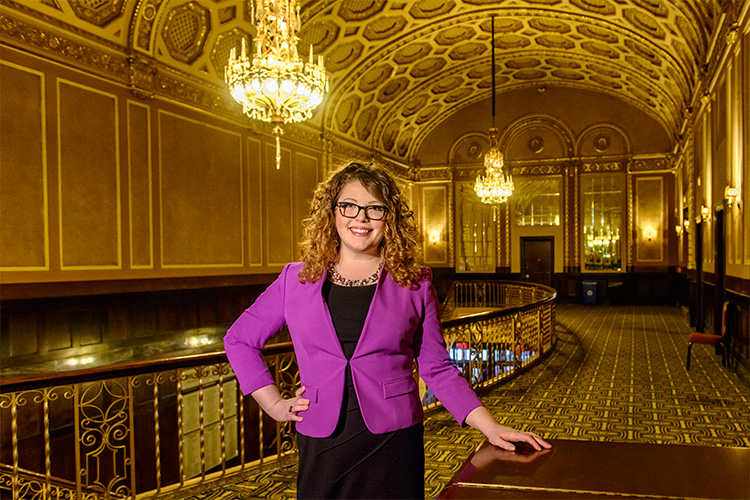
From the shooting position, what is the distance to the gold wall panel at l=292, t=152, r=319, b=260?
1295 cm

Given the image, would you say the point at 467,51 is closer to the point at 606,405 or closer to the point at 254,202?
the point at 254,202

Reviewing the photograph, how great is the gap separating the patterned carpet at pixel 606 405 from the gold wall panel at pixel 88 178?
5261 millimetres

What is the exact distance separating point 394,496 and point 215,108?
987cm

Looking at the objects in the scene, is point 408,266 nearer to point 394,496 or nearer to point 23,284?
point 394,496

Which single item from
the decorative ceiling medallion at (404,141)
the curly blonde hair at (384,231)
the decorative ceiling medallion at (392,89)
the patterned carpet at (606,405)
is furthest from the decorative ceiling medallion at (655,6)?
the curly blonde hair at (384,231)

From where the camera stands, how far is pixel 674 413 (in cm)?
542

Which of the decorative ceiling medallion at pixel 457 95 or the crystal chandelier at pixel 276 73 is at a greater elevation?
the decorative ceiling medallion at pixel 457 95

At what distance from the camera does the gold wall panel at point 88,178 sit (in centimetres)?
745

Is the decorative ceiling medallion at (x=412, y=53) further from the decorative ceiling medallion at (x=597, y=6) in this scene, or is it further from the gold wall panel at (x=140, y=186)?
the gold wall panel at (x=140, y=186)

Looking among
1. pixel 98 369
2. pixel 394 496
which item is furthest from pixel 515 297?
pixel 394 496

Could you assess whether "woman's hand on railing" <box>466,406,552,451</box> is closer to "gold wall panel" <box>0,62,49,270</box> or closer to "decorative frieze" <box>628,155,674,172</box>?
"gold wall panel" <box>0,62,49,270</box>

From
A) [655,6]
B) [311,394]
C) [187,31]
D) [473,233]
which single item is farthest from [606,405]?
[473,233]

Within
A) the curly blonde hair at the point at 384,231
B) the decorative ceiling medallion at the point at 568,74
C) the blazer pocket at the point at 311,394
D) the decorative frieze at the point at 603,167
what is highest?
the decorative ceiling medallion at the point at 568,74

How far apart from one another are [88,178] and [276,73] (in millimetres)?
3630
